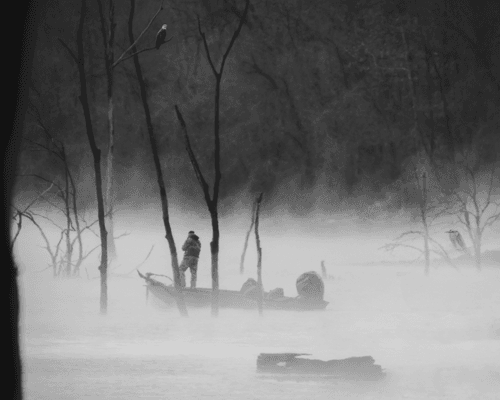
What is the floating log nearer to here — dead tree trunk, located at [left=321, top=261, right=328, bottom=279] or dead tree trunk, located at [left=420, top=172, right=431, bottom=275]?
dead tree trunk, located at [left=321, top=261, right=328, bottom=279]

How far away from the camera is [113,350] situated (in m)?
4.88

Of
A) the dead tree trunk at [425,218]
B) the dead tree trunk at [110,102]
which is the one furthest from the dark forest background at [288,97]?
the dead tree trunk at [425,218]

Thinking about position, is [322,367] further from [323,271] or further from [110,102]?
[110,102]

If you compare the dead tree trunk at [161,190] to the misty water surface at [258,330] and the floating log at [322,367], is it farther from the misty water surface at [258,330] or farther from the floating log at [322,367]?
the floating log at [322,367]

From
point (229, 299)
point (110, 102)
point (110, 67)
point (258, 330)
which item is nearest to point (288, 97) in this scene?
point (110, 102)

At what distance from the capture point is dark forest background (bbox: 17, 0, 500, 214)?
7.07 metres

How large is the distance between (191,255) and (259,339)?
1.52 meters

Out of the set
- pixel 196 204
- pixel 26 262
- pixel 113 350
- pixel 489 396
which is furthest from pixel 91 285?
pixel 489 396

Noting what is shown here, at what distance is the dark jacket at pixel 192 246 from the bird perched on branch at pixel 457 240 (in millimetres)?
2407

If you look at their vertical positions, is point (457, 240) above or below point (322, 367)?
above

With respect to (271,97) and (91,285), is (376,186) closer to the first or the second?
(271,97)

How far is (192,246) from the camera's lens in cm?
645

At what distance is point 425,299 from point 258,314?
126 centimetres

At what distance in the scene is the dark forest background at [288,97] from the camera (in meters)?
7.07
